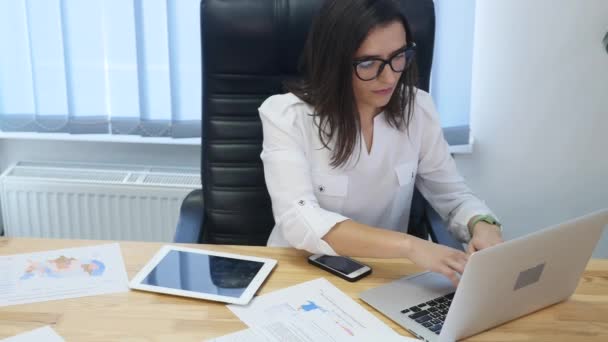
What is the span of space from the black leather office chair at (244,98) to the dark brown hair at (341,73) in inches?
3.0

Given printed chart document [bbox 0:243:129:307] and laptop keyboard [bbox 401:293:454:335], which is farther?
printed chart document [bbox 0:243:129:307]

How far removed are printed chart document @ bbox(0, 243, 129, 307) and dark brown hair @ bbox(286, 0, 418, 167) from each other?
20.6 inches

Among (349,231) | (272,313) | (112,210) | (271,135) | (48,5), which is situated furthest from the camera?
(112,210)

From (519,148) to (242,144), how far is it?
100 centimetres

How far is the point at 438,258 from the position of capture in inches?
49.6

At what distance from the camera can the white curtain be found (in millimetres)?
2141

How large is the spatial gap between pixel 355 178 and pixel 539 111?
881 mm

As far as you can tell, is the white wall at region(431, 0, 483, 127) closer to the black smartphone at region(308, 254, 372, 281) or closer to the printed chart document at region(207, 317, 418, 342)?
the black smartphone at region(308, 254, 372, 281)

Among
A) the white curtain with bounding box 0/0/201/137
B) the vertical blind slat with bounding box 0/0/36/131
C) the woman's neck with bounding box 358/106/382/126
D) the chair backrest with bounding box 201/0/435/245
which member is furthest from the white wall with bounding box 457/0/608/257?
the vertical blind slat with bounding box 0/0/36/131

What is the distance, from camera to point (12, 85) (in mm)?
2256

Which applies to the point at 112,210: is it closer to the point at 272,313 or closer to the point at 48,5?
the point at 48,5

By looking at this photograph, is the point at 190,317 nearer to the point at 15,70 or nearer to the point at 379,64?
the point at 379,64

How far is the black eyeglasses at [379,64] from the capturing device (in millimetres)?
1399

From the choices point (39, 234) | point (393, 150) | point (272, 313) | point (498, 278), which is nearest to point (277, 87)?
point (393, 150)
